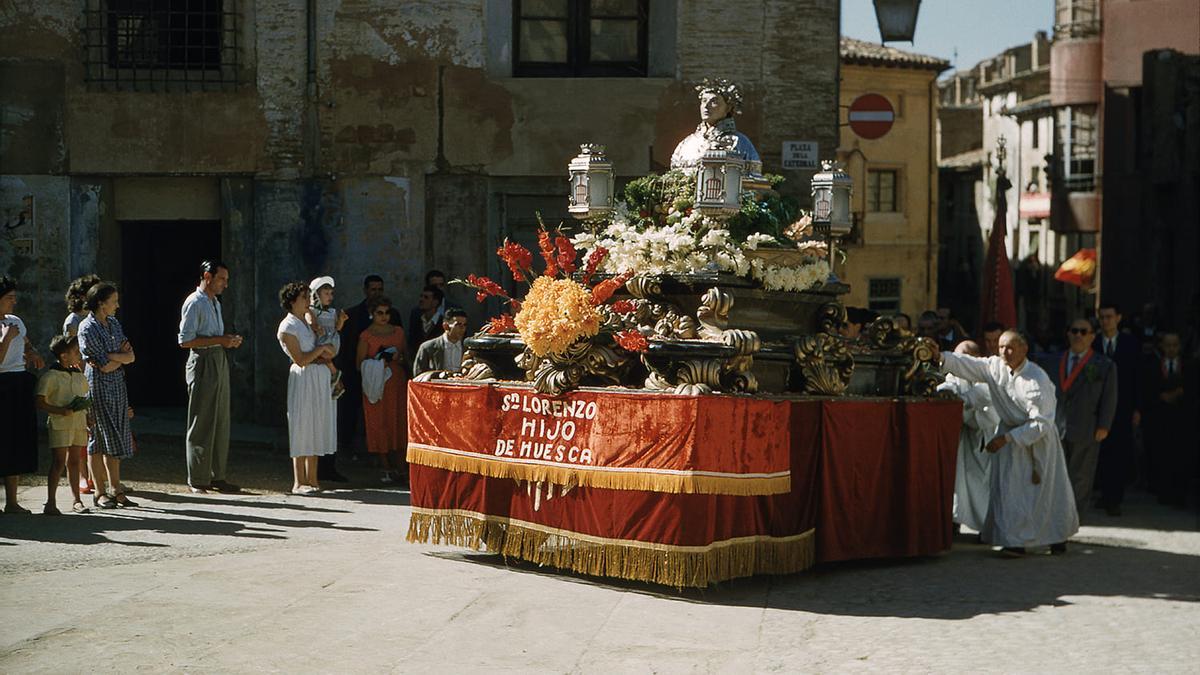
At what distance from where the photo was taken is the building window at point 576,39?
58.1 feet

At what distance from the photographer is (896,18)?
551 inches

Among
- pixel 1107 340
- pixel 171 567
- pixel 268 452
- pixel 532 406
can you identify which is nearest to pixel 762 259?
pixel 532 406

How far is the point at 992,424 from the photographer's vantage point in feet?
37.8

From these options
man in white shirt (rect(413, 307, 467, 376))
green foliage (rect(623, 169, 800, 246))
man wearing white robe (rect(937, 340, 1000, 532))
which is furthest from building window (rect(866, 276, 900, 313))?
green foliage (rect(623, 169, 800, 246))

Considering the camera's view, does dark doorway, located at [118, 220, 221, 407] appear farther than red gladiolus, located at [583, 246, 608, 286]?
Yes

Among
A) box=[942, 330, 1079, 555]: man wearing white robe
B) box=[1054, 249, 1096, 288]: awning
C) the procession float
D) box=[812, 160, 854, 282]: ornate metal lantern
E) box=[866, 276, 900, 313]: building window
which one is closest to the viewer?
the procession float

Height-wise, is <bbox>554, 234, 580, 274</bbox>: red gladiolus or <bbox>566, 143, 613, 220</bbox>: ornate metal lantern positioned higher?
<bbox>566, 143, 613, 220</bbox>: ornate metal lantern

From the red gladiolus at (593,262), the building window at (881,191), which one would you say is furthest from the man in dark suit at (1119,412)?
the building window at (881,191)

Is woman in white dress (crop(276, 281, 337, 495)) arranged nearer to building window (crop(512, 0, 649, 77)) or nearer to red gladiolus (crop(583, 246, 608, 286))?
red gladiolus (crop(583, 246, 608, 286))

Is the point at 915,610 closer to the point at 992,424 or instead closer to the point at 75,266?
the point at 992,424

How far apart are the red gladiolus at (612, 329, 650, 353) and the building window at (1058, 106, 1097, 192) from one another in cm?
3313

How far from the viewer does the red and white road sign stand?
1989 centimetres

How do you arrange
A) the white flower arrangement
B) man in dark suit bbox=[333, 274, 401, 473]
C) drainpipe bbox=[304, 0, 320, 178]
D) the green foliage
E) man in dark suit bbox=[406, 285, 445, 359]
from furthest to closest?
drainpipe bbox=[304, 0, 320, 178], man in dark suit bbox=[406, 285, 445, 359], man in dark suit bbox=[333, 274, 401, 473], the green foliage, the white flower arrangement

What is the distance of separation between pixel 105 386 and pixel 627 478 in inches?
194
